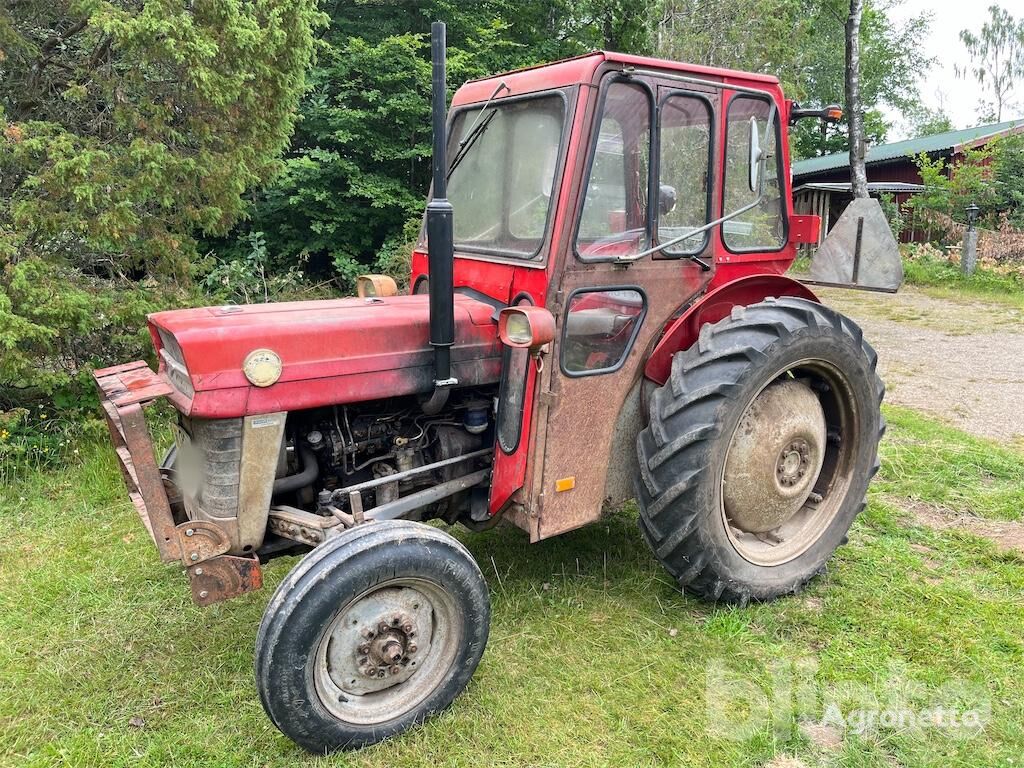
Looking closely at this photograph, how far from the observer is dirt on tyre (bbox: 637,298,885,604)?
10.0 ft

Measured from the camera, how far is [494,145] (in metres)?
3.37

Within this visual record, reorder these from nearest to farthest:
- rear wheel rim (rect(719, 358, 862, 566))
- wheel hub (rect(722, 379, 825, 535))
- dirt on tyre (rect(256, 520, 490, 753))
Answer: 1. dirt on tyre (rect(256, 520, 490, 753))
2. wheel hub (rect(722, 379, 825, 535))
3. rear wheel rim (rect(719, 358, 862, 566))

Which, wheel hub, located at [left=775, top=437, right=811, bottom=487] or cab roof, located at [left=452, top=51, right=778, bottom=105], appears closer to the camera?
cab roof, located at [left=452, top=51, right=778, bottom=105]

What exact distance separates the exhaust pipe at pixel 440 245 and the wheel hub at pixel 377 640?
2.61ft

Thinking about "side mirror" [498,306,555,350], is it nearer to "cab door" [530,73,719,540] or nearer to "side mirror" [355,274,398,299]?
"cab door" [530,73,719,540]

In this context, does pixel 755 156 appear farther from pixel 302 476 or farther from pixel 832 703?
pixel 302 476

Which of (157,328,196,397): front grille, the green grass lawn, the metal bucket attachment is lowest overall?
the green grass lawn

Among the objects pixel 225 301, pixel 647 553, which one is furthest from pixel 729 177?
pixel 225 301

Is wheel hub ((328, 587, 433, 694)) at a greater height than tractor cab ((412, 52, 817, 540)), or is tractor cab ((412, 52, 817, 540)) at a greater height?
tractor cab ((412, 52, 817, 540))

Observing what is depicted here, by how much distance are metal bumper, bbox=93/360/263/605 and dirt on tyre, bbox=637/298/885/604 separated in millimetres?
1620

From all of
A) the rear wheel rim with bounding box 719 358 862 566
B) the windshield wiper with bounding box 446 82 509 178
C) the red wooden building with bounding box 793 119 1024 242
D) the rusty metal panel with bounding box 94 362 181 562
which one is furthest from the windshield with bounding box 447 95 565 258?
the red wooden building with bounding box 793 119 1024 242

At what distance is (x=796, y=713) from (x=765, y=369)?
4.31 ft

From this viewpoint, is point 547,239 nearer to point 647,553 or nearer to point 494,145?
point 494,145

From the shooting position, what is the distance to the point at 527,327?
272cm
